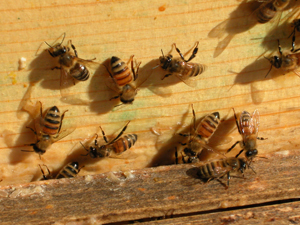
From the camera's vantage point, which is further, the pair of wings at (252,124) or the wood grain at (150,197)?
the pair of wings at (252,124)

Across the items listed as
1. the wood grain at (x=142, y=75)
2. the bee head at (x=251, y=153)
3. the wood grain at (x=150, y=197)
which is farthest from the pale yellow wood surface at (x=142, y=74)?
the wood grain at (x=150, y=197)

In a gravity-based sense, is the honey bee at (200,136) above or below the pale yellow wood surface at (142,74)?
below

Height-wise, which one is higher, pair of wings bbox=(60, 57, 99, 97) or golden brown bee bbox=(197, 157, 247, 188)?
pair of wings bbox=(60, 57, 99, 97)

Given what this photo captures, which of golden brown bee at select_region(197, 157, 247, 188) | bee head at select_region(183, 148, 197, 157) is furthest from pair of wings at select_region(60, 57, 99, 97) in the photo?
golden brown bee at select_region(197, 157, 247, 188)

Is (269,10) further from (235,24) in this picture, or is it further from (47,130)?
(47,130)

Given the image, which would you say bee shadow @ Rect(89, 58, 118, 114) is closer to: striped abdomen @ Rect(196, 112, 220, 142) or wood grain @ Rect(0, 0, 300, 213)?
wood grain @ Rect(0, 0, 300, 213)

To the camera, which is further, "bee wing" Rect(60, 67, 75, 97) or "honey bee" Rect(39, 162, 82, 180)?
"honey bee" Rect(39, 162, 82, 180)

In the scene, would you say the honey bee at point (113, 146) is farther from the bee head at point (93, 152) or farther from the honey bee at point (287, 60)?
the honey bee at point (287, 60)
